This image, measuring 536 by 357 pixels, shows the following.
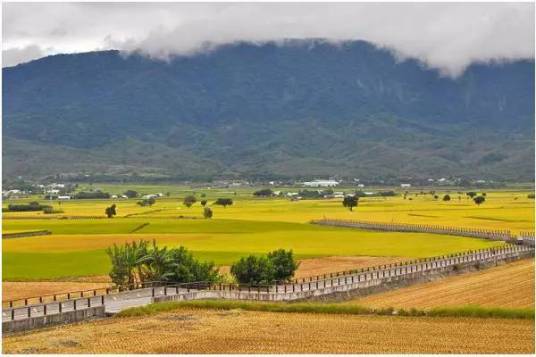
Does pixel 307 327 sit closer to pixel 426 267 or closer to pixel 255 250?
pixel 426 267

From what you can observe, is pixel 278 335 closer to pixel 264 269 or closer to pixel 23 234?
pixel 264 269

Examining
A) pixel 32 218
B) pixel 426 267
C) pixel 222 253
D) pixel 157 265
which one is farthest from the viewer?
pixel 32 218

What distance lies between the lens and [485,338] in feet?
125

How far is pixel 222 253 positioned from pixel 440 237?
30.0 metres

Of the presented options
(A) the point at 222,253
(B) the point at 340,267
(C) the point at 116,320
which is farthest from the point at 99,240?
(C) the point at 116,320

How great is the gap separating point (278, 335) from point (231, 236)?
61024 millimetres

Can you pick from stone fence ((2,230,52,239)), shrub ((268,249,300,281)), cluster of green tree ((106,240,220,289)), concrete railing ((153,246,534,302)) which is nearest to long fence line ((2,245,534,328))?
concrete railing ((153,246,534,302))

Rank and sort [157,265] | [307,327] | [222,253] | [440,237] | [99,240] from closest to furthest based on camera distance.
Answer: [307,327] → [157,265] → [222,253] → [99,240] → [440,237]

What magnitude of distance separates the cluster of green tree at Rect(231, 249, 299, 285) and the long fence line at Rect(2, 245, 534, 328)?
1212 millimetres

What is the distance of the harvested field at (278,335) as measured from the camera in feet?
118

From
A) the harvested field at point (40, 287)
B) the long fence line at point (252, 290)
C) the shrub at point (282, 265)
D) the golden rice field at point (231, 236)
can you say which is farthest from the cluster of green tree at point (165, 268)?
the golden rice field at point (231, 236)

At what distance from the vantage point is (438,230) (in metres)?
108

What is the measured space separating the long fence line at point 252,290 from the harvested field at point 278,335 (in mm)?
2388

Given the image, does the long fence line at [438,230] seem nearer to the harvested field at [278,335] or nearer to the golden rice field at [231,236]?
the golden rice field at [231,236]
